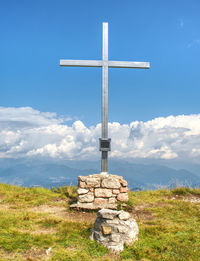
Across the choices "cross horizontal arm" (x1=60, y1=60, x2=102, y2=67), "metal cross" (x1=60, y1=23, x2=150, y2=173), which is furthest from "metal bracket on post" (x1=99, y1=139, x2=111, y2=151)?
"cross horizontal arm" (x1=60, y1=60, x2=102, y2=67)

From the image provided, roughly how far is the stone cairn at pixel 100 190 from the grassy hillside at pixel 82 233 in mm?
635

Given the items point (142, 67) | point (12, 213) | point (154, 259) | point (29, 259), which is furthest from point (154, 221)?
point (142, 67)

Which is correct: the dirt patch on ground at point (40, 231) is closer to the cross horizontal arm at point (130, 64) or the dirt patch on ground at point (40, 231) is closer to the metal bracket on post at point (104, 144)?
the metal bracket on post at point (104, 144)

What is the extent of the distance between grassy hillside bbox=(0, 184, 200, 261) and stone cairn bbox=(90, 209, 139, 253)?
16 centimetres

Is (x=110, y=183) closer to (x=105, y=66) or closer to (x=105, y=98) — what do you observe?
(x=105, y=98)

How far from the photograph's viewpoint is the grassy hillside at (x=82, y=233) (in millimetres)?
4785

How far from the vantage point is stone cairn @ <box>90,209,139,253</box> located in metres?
5.13

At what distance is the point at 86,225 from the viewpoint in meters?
Answer: 6.66

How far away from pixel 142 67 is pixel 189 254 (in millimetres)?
8483

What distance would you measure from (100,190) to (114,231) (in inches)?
171

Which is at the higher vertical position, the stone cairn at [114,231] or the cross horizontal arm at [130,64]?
the cross horizontal arm at [130,64]

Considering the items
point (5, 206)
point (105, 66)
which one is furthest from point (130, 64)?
point (5, 206)

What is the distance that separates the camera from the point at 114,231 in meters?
5.24

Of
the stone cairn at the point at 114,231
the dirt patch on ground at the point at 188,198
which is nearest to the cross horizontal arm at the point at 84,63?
the stone cairn at the point at 114,231
